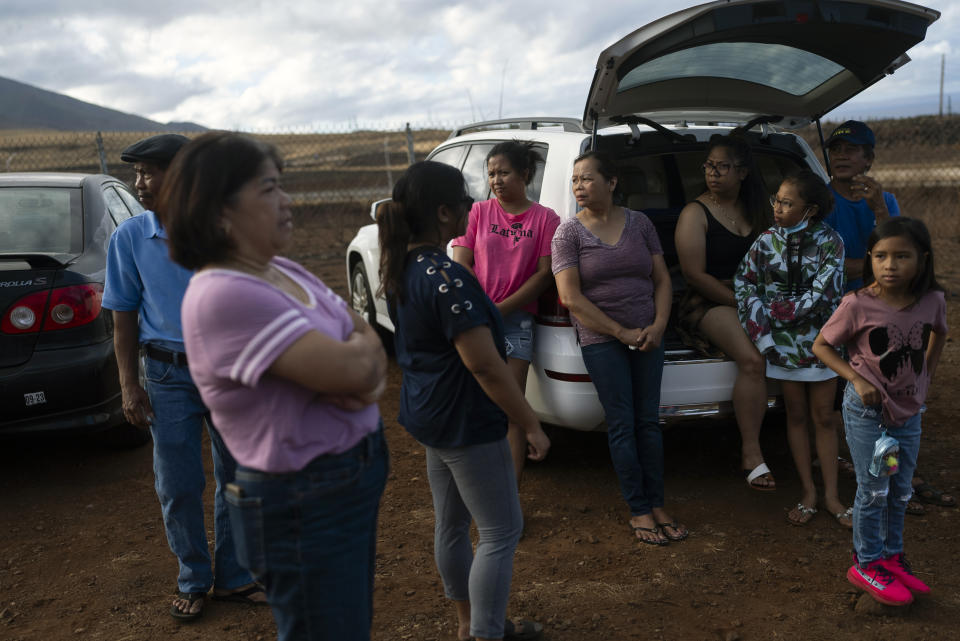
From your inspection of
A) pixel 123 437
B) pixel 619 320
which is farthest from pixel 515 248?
pixel 123 437

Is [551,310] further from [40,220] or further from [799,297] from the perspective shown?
[40,220]

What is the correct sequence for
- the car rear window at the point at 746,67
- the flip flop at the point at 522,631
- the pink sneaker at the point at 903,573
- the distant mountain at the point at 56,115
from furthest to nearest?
1. the distant mountain at the point at 56,115
2. the car rear window at the point at 746,67
3. the pink sneaker at the point at 903,573
4. the flip flop at the point at 522,631

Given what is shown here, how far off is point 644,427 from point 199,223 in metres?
2.55

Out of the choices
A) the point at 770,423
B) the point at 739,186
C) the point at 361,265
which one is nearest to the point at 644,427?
the point at 739,186

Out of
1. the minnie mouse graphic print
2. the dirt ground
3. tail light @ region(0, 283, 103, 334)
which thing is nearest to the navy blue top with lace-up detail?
the dirt ground

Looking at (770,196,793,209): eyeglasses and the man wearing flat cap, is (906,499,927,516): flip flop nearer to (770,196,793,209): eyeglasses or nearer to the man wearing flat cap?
(770,196,793,209): eyeglasses

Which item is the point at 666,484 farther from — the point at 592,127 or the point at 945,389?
the point at 945,389

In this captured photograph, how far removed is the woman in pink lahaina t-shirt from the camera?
12.4ft

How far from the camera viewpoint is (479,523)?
101 inches

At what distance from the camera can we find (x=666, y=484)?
432cm

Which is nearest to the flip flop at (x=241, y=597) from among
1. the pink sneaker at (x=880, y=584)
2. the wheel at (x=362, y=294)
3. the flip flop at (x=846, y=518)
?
the pink sneaker at (x=880, y=584)

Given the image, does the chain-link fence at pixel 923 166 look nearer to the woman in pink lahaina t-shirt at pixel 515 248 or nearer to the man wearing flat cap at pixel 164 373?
the woman in pink lahaina t-shirt at pixel 515 248

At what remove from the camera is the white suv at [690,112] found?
3562mm

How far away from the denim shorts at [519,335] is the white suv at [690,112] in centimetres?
9
